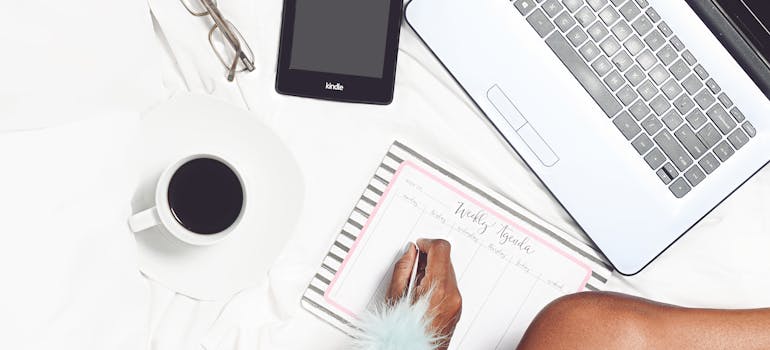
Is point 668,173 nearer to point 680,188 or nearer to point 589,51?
point 680,188

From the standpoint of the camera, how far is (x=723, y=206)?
2.06ft

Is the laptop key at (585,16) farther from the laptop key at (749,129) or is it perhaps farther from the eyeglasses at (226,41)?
the eyeglasses at (226,41)

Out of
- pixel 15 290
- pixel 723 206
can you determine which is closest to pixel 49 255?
pixel 15 290

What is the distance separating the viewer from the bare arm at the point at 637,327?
49 centimetres

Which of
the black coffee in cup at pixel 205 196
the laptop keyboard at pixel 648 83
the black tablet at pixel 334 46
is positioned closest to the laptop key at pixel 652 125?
the laptop keyboard at pixel 648 83

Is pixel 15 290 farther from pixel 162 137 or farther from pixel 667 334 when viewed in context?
pixel 667 334

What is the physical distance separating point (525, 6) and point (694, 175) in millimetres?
193

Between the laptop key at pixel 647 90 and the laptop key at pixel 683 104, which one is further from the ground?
the laptop key at pixel 647 90

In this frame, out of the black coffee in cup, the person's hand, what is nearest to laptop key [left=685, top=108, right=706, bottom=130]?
the person's hand

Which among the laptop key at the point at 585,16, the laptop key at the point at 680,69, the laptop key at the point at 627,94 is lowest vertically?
the laptop key at the point at 680,69

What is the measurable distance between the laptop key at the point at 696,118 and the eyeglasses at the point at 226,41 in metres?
0.37

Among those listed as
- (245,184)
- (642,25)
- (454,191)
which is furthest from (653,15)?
(245,184)

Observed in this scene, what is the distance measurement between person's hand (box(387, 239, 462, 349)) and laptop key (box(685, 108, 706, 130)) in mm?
221

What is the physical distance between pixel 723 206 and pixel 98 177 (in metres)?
0.53
